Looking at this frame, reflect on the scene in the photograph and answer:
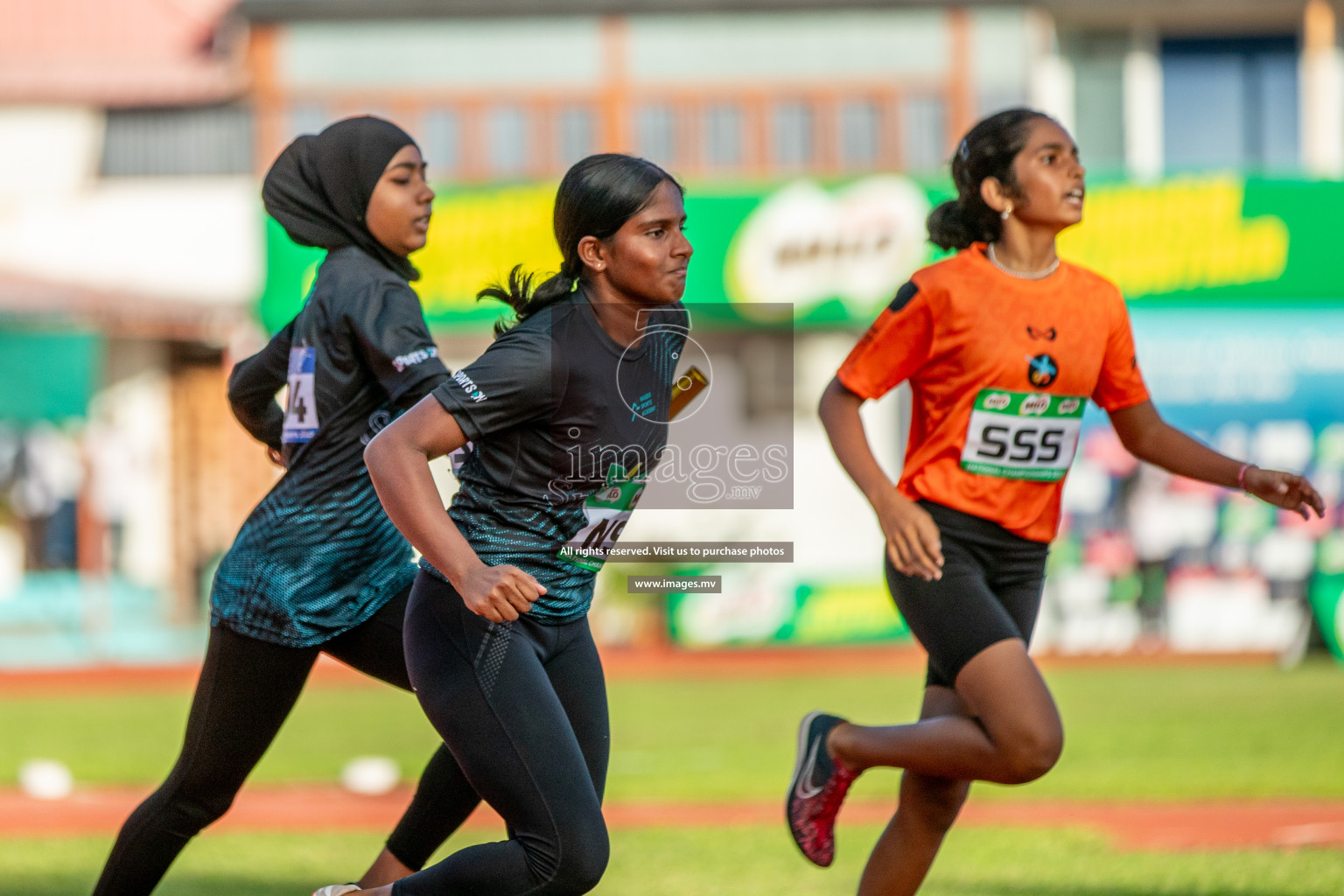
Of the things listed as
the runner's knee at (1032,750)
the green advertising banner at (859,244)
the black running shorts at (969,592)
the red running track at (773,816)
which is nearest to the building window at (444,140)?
the green advertising banner at (859,244)

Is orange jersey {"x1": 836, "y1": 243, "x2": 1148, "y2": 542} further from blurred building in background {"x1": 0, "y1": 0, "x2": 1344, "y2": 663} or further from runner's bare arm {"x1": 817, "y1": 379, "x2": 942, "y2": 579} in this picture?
blurred building in background {"x1": 0, "y1": 0, "x2": 1344, "y2": 663}

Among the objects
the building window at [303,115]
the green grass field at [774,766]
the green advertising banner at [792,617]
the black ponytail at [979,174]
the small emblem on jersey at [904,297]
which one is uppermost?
the building window at [303,115]

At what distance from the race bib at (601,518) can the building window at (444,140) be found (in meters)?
16.3

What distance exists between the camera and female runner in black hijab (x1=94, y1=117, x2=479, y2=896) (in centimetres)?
418

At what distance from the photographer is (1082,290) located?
4.42 meters

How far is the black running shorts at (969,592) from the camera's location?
13.8 feet

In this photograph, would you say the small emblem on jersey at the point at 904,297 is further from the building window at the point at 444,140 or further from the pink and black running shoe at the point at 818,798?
the building window at the point at 444,140

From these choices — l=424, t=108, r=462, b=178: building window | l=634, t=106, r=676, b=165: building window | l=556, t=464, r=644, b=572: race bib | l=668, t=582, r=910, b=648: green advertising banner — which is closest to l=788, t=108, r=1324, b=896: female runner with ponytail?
l=556, t=464, r=644, b=572: race bib

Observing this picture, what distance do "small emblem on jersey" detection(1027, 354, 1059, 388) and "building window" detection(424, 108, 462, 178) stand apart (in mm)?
16067

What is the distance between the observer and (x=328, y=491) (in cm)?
426

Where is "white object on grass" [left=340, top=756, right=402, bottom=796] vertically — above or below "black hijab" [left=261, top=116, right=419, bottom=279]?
below

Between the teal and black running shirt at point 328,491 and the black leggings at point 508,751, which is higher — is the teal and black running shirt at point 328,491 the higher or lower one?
the higher one

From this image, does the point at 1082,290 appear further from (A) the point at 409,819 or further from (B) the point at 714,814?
(B) the point at 714,814

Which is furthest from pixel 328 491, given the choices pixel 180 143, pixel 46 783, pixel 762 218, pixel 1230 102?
pixel 1230 102
